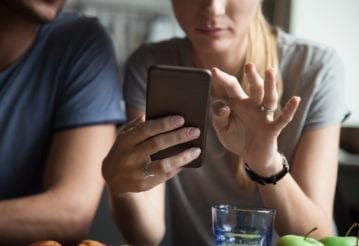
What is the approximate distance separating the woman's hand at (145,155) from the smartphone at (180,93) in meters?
0.01

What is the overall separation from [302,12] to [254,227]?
1451mm

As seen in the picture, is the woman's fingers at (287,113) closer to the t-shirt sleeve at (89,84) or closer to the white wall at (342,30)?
the t-shirt sleeve at (89,84)

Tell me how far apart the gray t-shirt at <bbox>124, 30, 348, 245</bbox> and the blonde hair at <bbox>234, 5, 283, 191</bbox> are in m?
0.03

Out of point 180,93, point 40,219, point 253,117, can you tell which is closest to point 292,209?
point 253,117

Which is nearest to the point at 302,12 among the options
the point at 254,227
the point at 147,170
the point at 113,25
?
the point at 113,25

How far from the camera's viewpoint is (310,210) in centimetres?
118

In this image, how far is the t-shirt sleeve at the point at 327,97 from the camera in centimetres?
129

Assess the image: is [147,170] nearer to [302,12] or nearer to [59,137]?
[59,137]

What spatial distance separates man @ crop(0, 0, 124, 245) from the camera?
4.08ft

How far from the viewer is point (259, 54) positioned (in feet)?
4.44

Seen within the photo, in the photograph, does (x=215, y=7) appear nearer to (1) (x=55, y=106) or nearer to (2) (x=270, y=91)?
(2) (x=270, y=91)

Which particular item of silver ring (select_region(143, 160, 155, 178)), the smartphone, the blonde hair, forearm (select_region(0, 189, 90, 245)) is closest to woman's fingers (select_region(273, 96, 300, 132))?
the smartphone

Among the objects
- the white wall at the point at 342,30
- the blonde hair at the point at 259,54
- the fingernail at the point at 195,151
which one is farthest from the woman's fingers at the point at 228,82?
the white wall at the point at 342,30

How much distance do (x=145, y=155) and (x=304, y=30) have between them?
1306 mm
